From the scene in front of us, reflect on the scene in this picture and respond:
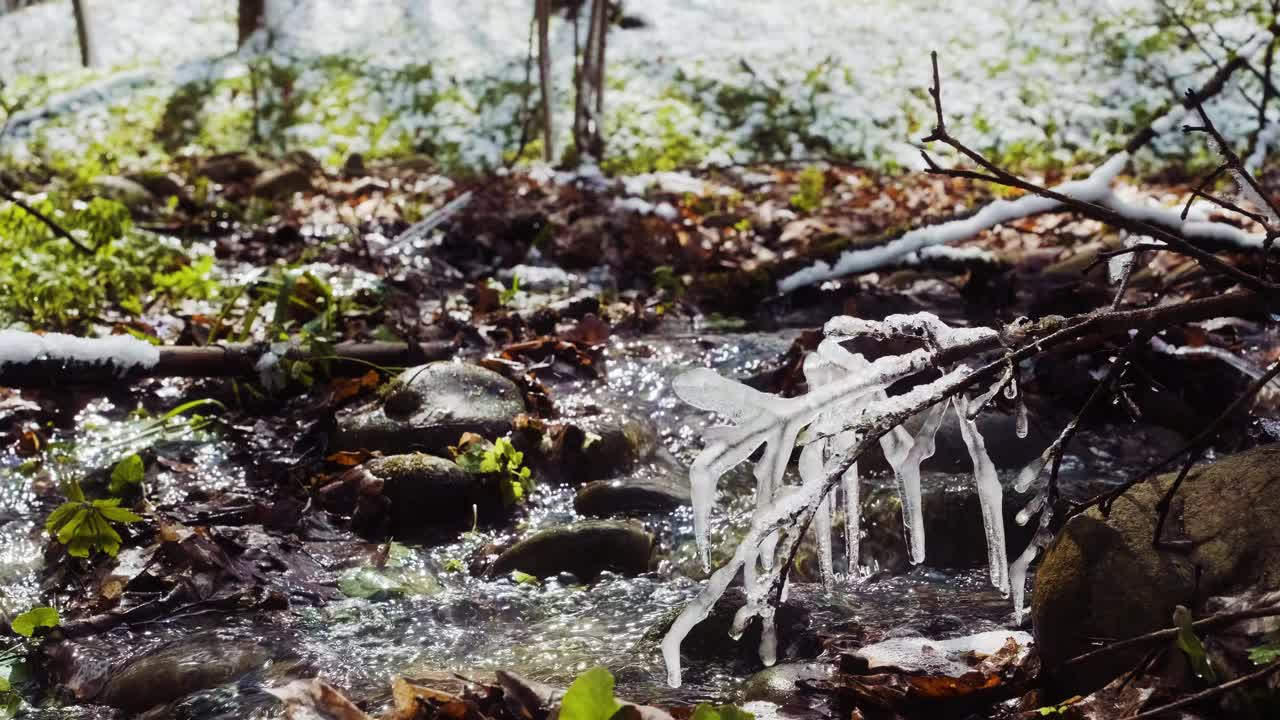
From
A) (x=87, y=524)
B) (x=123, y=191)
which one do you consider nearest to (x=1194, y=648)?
(x=87, y=524)

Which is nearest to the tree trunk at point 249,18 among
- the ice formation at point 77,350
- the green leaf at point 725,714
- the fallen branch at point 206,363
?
the fallen branch at point 206,363

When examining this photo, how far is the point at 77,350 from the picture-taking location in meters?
3.48

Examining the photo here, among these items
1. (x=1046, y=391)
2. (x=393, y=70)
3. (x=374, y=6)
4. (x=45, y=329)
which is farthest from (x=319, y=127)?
(x=1046, y=391)

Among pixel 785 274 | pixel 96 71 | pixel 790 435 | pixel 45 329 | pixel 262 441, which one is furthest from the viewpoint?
pixel 96 71

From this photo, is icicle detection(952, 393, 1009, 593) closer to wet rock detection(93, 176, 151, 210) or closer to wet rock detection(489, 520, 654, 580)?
wet rock detection(489, 520, 654, 580)

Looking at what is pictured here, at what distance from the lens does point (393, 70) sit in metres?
12.3

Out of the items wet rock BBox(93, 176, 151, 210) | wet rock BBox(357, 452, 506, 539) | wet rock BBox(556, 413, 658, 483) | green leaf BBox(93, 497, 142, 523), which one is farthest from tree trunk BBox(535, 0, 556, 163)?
green leaf BBox(93, 497, 142, 523)

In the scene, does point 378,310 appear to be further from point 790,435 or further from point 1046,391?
point 790,435

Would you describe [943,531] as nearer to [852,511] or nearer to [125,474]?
[852,511]

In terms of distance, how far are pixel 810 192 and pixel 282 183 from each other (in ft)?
15.1

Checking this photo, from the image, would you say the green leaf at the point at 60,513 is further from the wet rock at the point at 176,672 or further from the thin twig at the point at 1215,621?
the thin twig at the point at 1215,621

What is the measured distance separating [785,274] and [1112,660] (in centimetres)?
388

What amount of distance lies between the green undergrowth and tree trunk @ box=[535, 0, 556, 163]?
10.7ft

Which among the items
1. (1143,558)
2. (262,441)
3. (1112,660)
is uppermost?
(1143,558)
